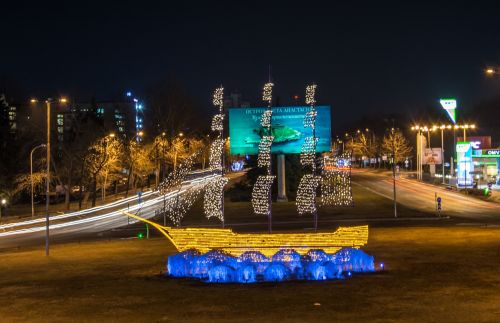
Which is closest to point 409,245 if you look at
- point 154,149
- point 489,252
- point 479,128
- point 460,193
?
point 489,252

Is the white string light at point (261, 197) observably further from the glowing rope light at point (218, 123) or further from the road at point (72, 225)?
the glowing rope light at point (218, 123)

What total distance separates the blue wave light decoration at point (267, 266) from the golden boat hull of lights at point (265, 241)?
1.30m

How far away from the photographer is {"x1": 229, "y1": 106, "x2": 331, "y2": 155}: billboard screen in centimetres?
4738

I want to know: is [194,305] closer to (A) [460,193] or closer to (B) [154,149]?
(A) [460,193]

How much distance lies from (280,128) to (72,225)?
18.1 meters

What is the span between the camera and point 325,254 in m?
19.1

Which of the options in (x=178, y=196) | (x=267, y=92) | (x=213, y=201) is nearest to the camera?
(x=267, y=92)

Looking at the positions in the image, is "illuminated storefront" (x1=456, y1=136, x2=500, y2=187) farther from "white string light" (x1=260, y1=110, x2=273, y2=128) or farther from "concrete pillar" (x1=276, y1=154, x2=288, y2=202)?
"white string light" (x1=260, y1=110, x2=273, y2=128)

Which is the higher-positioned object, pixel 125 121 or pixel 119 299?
pixel 125 121

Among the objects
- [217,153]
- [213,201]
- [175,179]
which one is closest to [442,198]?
[213,201]

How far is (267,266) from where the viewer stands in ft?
60.3

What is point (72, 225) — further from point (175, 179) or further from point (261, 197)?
point (261, 197)

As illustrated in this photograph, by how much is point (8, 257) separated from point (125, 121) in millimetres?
63355

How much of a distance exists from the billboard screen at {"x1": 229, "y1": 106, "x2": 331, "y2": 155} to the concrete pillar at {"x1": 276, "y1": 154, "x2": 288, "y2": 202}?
6250 mm
